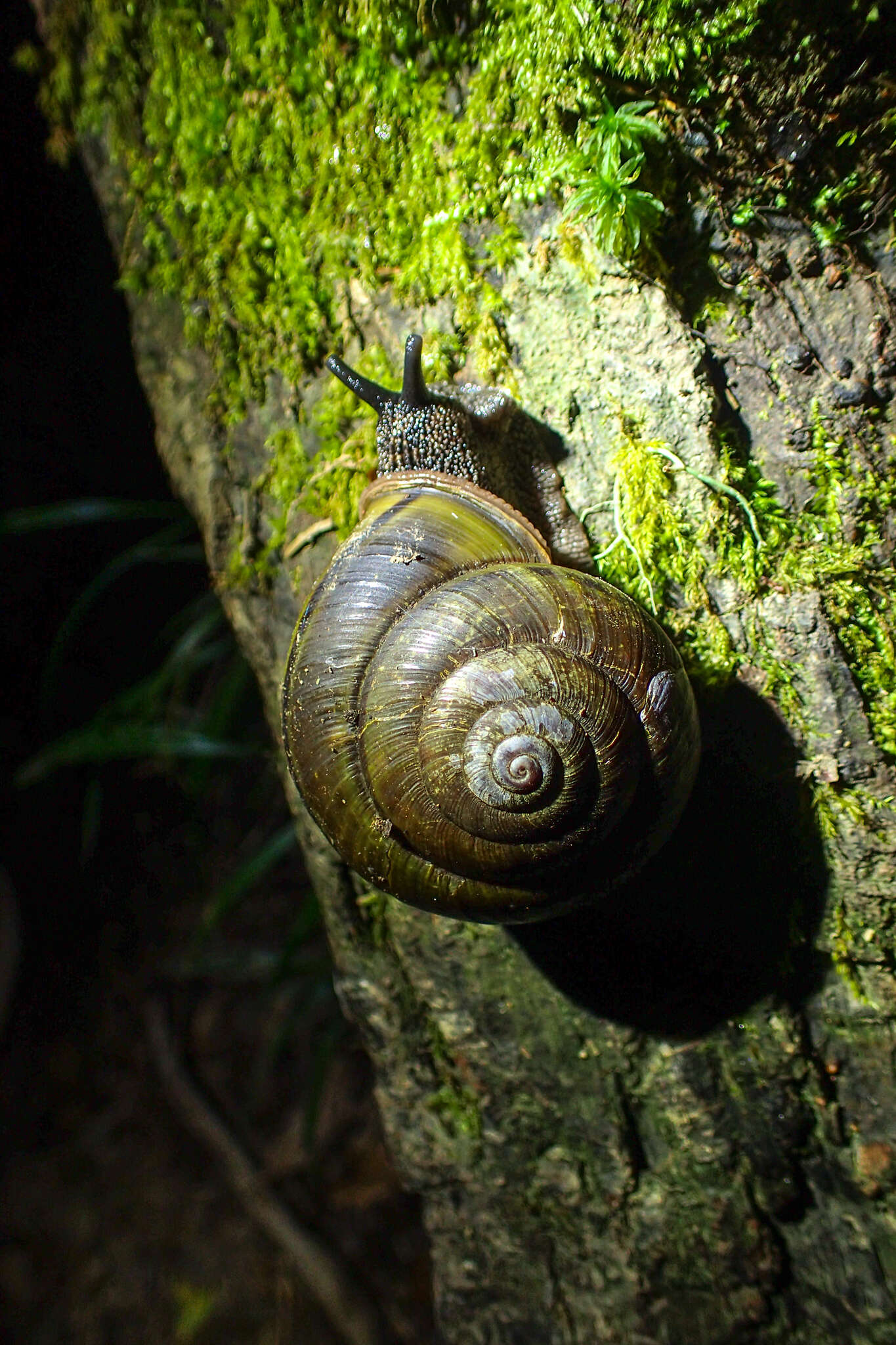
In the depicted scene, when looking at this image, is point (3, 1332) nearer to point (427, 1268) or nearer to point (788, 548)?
point (427, 1268)

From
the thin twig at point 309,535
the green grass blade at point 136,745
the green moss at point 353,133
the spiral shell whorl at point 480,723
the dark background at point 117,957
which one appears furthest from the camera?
the dark background at point 117,957

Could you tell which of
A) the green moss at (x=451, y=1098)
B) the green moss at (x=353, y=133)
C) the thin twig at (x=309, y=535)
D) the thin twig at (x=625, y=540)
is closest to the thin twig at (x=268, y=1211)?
the green moss at (x=451, y=1098)

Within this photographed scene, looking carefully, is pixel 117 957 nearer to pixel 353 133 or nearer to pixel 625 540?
pixel 625 540

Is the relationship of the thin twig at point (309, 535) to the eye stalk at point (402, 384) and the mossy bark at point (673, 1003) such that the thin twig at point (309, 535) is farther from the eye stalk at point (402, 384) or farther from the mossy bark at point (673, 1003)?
the eye stalk at point (402, 384)

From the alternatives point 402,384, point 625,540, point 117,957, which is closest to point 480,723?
point 625,540

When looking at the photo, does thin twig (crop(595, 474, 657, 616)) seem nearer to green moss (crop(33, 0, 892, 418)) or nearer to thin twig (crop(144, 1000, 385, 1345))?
green moss (crop(33, 0, 892, 418))

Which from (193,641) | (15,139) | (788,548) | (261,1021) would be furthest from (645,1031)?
(15,139)
